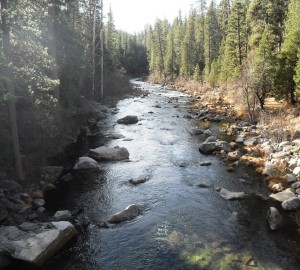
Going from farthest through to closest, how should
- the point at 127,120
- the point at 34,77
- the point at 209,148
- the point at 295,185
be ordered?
the point at 127,120 < the point at 209,148 < the point at 295,185 < the point at 34,77

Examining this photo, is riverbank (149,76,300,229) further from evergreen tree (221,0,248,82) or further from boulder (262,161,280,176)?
evergreen tree (221,0,248,82)

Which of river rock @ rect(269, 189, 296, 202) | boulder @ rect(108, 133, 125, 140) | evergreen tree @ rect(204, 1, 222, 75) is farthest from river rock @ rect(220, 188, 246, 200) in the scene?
evergreen tree @ rect(204, 1, 222, 75)

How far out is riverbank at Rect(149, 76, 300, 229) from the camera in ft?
55.5

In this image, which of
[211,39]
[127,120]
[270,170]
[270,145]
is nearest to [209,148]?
[270,145]

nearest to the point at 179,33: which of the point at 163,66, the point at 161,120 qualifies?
the point at 163,66

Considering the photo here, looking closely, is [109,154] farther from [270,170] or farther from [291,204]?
[291,204]

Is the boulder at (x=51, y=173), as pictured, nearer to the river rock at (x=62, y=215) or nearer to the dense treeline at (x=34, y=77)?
the dense treeline at (x=34, y=77)

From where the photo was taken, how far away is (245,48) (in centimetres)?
5081

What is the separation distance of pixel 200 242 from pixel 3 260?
6.86 m

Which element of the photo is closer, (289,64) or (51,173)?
(51,173)

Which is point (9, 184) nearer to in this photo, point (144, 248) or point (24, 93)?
point (24, 93)

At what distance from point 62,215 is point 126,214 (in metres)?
2.71

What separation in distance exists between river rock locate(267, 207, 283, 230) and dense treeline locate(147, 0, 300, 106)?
16479 millimetres

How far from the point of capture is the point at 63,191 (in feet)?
54.4
